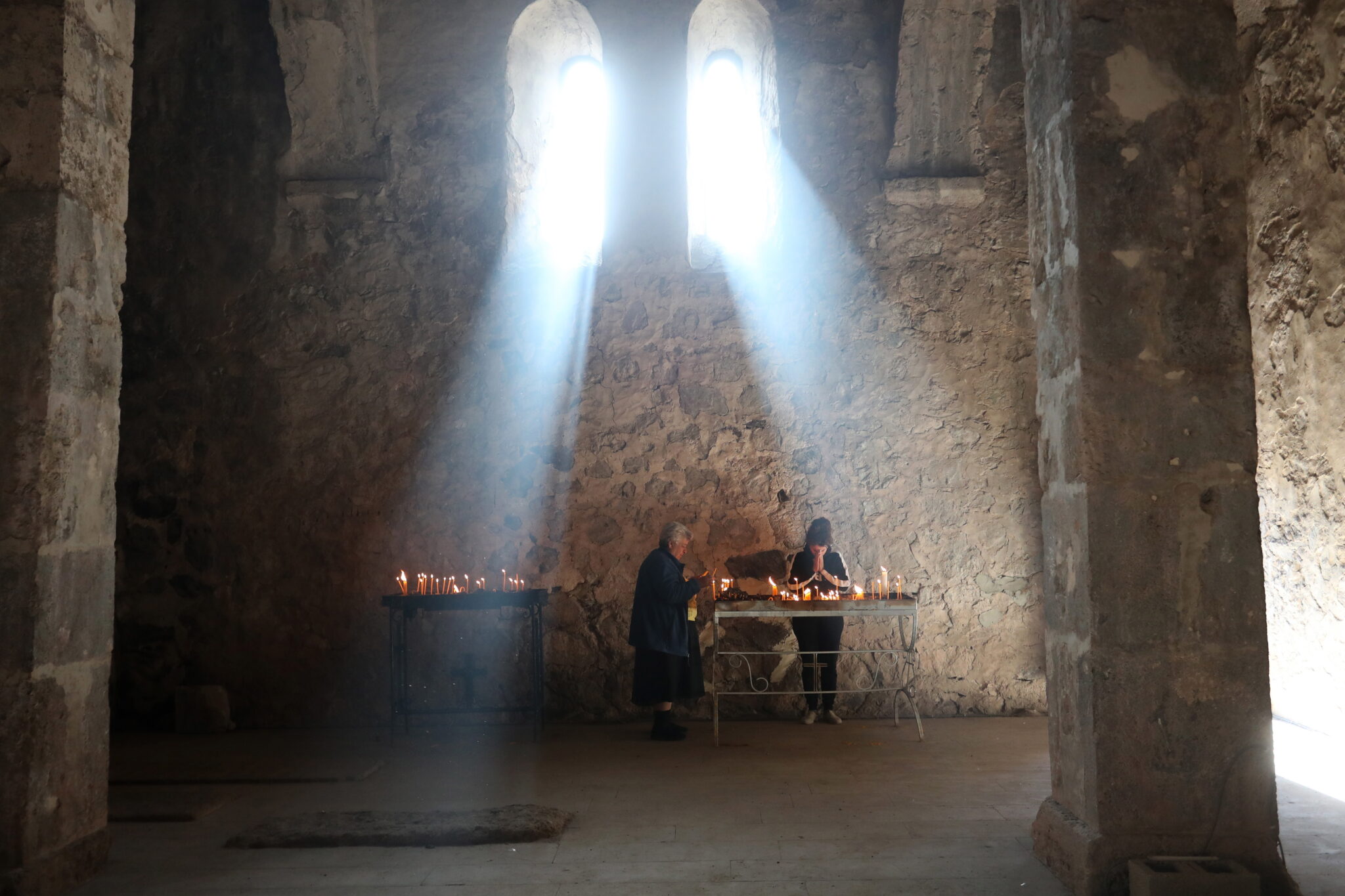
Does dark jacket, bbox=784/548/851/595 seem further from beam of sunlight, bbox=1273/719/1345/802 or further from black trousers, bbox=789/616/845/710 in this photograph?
beam of sunlight, bbox=1273/719/1345/802

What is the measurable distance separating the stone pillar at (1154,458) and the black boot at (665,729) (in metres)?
2.88

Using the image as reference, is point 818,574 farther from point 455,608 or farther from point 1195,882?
point 1195,882

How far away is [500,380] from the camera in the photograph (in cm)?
706

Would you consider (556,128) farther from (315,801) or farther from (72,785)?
(72,785)

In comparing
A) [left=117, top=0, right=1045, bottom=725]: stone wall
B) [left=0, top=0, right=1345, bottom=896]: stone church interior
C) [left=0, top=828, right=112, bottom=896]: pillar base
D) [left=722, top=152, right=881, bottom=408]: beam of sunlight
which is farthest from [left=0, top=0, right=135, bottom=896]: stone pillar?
[left=722, top=152, right=881, bottom=408]: beam of sunlight

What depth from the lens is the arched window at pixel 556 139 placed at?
723 cm

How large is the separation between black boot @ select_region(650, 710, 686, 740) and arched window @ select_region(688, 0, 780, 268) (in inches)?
126

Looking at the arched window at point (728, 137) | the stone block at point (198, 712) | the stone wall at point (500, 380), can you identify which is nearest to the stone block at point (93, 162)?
the stone wall at point (500, 380)

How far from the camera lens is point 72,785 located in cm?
349

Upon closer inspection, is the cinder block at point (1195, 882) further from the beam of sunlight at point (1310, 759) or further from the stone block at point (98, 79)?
the stone block at point (98, 79)

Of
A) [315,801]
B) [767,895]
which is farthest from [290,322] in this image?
[767,895]

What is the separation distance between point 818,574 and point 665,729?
54.3 inches

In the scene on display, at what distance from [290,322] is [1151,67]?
5710 millimetres

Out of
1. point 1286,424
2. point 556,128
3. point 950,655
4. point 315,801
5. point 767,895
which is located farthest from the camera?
point 556,128
